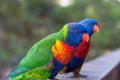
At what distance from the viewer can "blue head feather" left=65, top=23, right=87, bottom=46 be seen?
5.21ft

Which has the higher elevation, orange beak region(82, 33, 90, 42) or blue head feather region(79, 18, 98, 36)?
blue head feather region(79, 18, 98, 36)

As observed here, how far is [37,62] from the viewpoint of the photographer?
1.56 m

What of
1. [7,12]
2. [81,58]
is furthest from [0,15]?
[81,58]

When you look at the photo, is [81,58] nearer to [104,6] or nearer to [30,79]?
[30,79]

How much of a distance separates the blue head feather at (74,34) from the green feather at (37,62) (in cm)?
2

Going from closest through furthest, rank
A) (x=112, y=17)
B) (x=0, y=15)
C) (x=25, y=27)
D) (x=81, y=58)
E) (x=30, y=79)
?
(x=30, y=79) < (x=81, y=58) < (x=0, y=15) < (x=25, y=27) < (x=112, y=17)

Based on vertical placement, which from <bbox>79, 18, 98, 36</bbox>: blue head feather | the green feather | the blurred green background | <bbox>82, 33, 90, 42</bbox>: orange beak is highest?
the blurred green background

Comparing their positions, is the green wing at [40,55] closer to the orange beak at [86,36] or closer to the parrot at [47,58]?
the parrot at [47,58]

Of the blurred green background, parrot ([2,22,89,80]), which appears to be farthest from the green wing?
the blurred green background

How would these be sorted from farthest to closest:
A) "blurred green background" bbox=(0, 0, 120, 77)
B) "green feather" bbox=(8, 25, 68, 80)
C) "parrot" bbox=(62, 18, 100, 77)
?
"blurred green background" bbox=(0, 0, 120, 77) → "parrot" bbox=(62, 18, 100, 77) → "green feather" bbox=(8, 25, 68, 80)

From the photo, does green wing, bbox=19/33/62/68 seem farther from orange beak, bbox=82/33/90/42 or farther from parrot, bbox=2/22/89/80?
orange beak, bbox=82/33/90/42

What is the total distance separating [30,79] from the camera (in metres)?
1.54

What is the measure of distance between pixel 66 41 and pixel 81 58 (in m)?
0.18

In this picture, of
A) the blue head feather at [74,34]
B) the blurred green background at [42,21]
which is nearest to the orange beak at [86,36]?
the blue head feather at [74,34]
